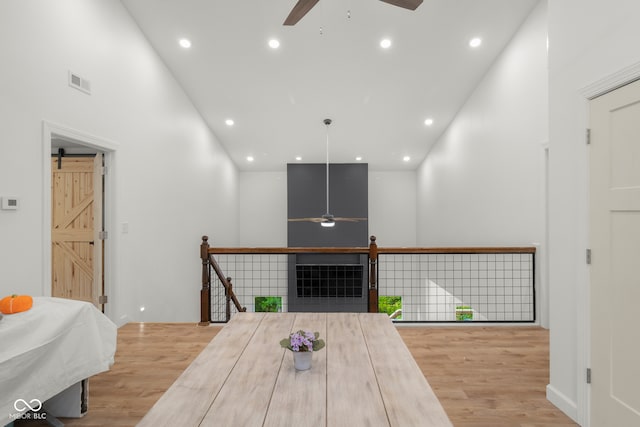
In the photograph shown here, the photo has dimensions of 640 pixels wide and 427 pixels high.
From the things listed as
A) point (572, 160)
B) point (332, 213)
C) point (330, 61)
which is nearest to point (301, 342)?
point (572, 160)

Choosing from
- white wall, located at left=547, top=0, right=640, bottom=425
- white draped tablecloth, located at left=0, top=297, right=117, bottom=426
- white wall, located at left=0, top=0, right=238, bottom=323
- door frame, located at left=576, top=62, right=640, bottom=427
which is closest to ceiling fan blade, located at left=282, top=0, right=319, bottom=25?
white wall, located at left=547, top=0, right=640, bottom=425

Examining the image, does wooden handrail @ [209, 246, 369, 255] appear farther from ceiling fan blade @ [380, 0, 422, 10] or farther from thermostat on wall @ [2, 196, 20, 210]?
ceiling fan blade @ [380, 0, 422, 10]

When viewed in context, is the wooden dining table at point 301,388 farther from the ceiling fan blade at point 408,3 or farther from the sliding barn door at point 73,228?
the sliding barn door at point 73,228

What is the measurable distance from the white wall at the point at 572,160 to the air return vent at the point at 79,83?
408cm

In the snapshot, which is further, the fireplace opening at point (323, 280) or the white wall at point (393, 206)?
the white wall at point (393, 206)

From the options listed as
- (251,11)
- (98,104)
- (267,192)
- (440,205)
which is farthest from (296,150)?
(98,104)

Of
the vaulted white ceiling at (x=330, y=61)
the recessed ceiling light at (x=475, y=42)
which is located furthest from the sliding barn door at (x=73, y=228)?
the recessed ceiling light at (x=475, y=42)

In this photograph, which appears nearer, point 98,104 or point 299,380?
point 299,380

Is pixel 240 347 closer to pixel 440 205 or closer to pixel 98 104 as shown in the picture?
pixel 98 104

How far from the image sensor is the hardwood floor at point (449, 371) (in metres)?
2.29

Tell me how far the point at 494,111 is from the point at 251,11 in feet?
11.9

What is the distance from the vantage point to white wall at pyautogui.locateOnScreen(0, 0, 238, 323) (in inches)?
110

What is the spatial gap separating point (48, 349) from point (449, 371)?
9.13 ft

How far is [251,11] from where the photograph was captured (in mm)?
4332
